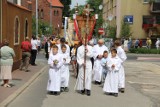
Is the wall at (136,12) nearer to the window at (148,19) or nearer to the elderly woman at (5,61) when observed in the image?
the window at (148,19)

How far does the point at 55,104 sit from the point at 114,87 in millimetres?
2784

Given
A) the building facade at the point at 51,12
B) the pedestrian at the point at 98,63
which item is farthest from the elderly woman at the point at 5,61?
the building facade at the point at 51,12

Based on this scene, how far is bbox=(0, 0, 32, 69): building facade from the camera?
19531 mm

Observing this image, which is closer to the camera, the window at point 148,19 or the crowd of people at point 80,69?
the crowd of people at point 80,69

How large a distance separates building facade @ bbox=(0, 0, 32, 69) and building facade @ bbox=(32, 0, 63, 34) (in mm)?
74748

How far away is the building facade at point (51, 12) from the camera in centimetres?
10540

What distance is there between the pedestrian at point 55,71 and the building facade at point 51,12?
285 ft

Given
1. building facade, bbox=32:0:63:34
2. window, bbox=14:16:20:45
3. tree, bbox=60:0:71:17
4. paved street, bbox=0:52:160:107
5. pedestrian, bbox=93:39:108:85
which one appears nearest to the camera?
paved street, bbox=0:52:160:107

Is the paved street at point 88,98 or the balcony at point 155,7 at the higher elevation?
the balcony at point 155,7

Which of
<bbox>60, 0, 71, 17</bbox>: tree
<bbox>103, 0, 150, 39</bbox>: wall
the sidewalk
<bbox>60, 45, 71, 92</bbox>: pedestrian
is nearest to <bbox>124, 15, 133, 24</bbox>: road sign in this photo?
<bbox>103, 0, 150, 39</bbox>: wall

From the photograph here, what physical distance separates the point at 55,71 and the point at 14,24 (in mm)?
8876

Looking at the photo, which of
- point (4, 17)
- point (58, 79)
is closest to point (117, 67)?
point (58, 79)

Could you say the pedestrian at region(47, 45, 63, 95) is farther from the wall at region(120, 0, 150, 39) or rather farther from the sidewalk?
the wall at region(120, 0, 150, 39)

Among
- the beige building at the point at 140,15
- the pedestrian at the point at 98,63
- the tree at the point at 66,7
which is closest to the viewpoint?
the pedestrian at the point at 98,63
